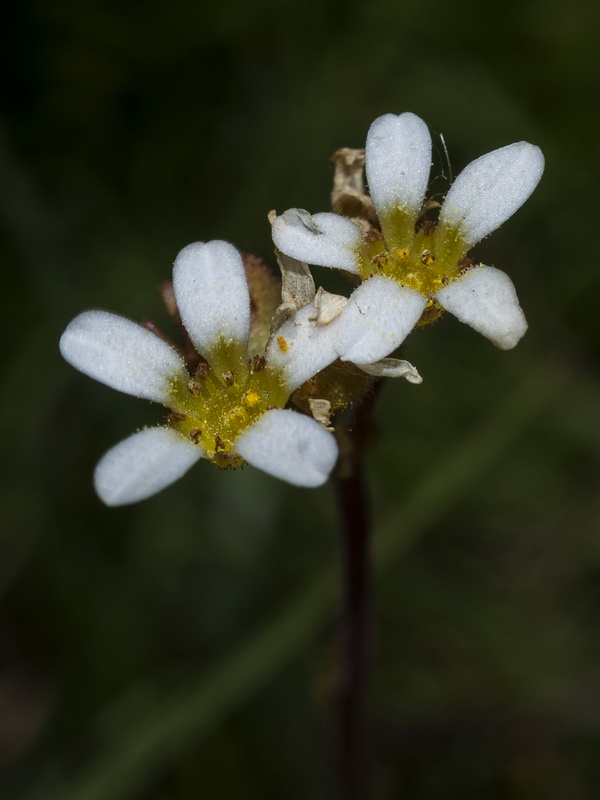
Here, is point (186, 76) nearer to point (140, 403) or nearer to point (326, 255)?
point (140, 403)

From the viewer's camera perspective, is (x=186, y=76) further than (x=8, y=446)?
Yes

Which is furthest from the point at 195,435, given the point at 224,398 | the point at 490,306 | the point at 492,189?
the point at 492,189

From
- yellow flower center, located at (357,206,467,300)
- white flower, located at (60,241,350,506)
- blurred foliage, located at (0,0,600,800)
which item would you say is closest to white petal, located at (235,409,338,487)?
white flower, located at (60,241,350,506)

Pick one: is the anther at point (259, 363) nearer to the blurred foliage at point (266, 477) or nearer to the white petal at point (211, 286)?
the white petal at point (211, 286)

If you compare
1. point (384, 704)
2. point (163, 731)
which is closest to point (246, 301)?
point (163, 731)

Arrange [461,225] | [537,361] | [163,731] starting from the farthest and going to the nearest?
1. [537,361]
2. [163,731]
3. [461,225]

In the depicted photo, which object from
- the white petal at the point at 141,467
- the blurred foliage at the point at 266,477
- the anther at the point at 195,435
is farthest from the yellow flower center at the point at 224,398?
the blurred foliage at the point at 266,477

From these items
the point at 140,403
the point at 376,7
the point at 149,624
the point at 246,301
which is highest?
the point at 376,7
